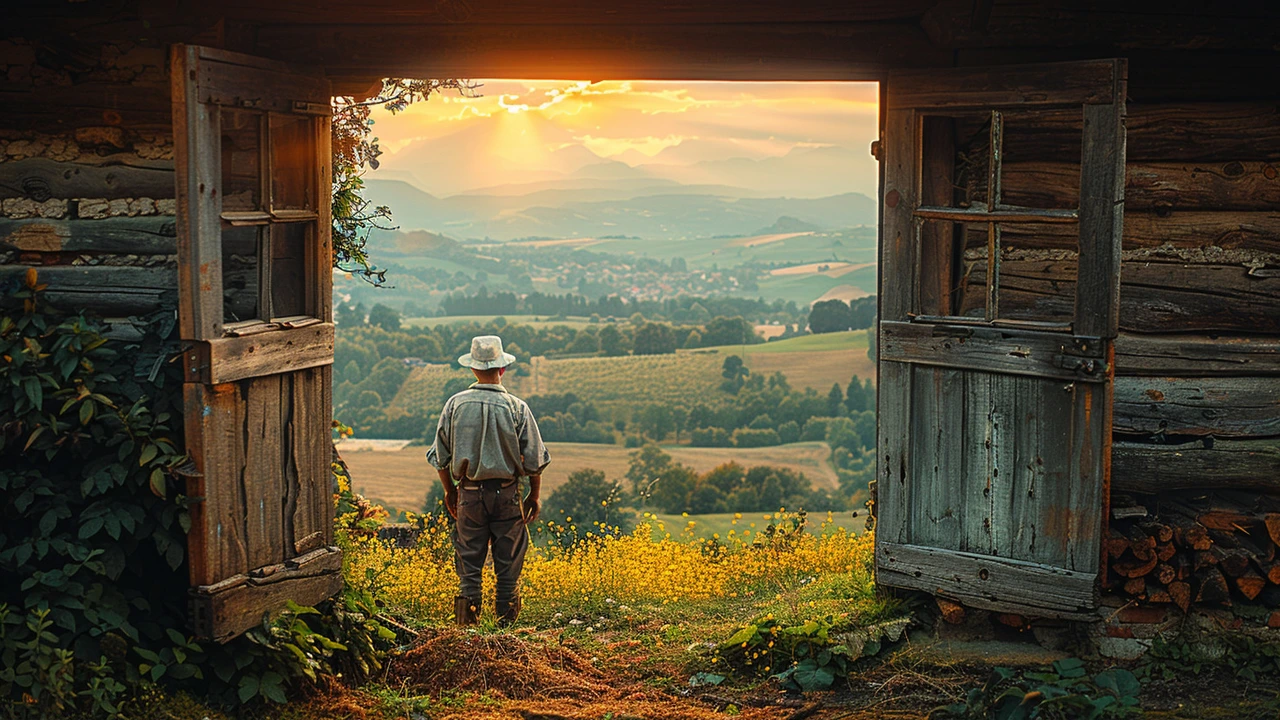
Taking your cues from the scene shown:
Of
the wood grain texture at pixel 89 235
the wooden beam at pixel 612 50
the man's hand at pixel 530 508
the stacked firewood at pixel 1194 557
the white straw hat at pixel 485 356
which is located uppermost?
the wooden beam at pixel 612 50

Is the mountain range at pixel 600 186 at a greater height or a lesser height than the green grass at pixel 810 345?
greater

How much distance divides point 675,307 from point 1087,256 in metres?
70.7

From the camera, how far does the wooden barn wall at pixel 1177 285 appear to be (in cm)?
486

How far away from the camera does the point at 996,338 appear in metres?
4.55

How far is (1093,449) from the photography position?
4406mm

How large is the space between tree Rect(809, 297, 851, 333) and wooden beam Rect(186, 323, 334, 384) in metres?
60.5

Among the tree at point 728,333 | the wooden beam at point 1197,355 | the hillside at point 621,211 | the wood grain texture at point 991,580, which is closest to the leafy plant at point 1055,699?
the wood grain texture at point 991,580

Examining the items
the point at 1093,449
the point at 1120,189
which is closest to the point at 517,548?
the point at 1093,449

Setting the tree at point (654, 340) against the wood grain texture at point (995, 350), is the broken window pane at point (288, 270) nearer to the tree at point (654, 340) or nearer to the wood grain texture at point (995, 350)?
the wood grain texture at point (995, 350)

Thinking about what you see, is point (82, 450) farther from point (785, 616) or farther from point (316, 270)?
point (785, 616)

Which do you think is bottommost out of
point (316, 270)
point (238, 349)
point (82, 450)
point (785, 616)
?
point (785, 616)

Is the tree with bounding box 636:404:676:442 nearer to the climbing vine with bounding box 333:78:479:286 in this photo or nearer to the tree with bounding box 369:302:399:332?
the tree with bounding box 369:302:399:332

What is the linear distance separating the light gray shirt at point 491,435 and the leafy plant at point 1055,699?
9.41 ft

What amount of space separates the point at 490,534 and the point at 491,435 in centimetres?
69
